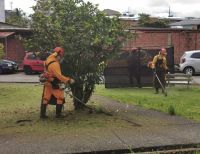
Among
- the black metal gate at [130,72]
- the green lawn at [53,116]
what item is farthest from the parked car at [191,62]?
the green lawn at [53,116]

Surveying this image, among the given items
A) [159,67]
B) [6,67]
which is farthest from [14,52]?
[159,67]

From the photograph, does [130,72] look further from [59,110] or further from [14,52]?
[14,52]

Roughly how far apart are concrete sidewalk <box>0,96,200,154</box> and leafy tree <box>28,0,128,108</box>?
5.14 feet

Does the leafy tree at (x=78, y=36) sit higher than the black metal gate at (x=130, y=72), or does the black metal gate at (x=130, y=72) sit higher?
the leafy tree at (x=78, y=36)

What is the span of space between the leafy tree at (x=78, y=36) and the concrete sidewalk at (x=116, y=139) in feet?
5.14

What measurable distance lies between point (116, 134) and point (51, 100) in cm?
234

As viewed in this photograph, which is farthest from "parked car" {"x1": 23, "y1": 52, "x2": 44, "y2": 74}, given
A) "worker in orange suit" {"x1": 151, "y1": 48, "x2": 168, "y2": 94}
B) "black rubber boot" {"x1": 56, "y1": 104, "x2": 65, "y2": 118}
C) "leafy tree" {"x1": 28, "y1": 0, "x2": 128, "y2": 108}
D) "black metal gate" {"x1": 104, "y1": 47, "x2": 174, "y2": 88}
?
"black rubber boot" {"x1": 56, "y1": 104, "x2": 65, "y2": 118}

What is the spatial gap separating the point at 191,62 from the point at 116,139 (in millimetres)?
24989

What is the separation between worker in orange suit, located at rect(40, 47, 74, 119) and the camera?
36.6ft

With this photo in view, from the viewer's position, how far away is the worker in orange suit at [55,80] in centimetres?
1114

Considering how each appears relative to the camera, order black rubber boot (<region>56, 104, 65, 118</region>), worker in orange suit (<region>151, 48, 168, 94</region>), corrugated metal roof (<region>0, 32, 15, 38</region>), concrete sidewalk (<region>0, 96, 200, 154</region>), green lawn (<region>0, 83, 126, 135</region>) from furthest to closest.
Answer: corrugated metal roof (<region>0, 32, 15, 38</region>)
worker in orange suit (<region>151, 48, 168, 94</region>)
black rubber boot (<region>56, 104, 65, 118</region>)
green lawn (<region>0, 83, 126, 135</region>)
concrete sidewalk (<region>0, 96, 200, 154</region>)

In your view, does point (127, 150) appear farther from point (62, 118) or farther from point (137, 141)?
point (62, 118)

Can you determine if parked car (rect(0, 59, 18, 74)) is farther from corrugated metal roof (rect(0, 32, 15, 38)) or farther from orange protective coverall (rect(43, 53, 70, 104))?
orange protective coverall (rect(43, 53, 70, 104))

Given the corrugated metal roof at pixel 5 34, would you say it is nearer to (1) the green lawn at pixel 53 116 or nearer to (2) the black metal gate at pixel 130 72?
(2) the black metal gate at pixel 130 72
